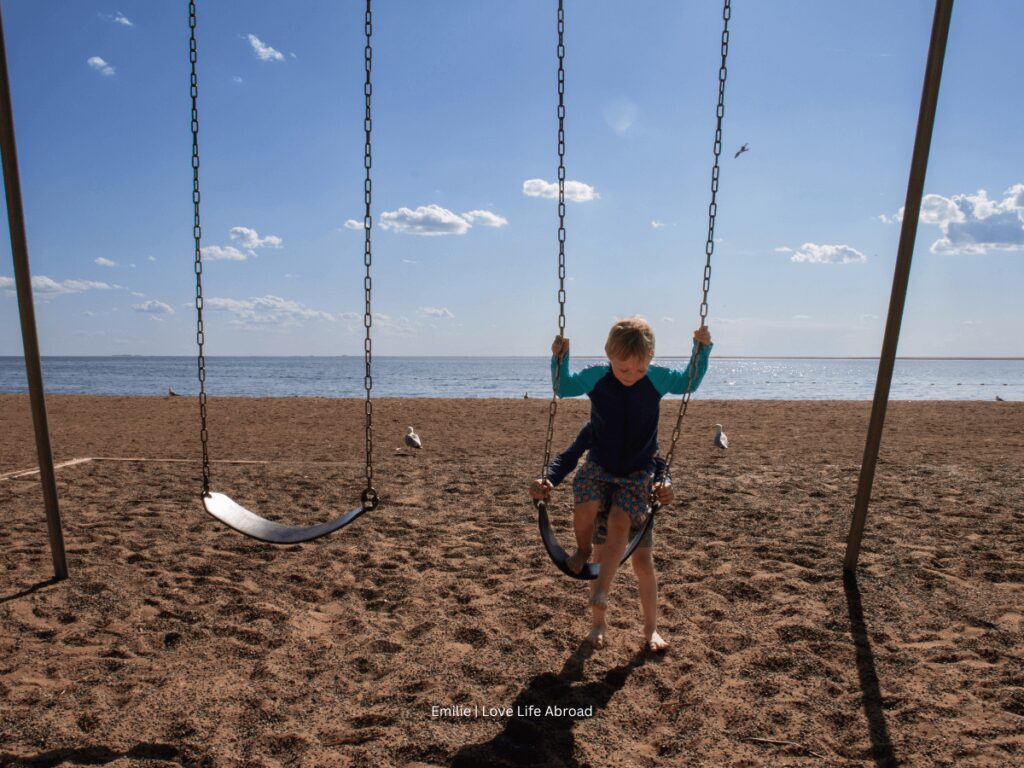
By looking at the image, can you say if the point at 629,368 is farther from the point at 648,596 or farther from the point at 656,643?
the point at 656,643

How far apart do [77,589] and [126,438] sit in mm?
8019

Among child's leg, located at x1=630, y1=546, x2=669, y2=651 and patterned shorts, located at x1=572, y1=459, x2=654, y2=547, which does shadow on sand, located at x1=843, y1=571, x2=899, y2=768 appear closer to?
child's leg, located at x1=630, y1=546, x2=669, y2=651

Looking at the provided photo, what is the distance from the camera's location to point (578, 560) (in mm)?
3393

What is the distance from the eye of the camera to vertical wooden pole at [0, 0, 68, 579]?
4.12 meters

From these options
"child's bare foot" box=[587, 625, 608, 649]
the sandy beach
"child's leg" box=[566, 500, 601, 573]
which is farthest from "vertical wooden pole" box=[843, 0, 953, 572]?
"child's bare foot" box=[587, 625, 608, 649]

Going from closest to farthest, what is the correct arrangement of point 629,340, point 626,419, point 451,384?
point 629,340 → point 626,419 → point 451,384

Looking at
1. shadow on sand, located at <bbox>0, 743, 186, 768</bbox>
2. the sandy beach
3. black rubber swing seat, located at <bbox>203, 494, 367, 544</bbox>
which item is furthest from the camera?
black rubber swing seat, located at <bbox>203, 494, 367, 544</bbox>

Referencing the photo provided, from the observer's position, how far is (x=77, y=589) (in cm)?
438

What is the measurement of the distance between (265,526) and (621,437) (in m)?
2.04

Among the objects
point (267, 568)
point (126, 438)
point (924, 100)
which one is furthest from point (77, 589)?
point (126, 438)

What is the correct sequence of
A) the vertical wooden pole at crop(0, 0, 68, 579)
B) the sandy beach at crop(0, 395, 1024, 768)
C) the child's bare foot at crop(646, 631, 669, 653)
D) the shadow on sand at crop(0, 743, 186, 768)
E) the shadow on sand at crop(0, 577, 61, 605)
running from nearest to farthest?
the shadow on sand at crop(0, 743, 186, 768)
the sandy beach at crop(0, 395, 1024, 768)
the child's bare foot at crop(646, 631, 669, 653)
the vertical wooden pole at crop(0, 0, 68, 579)
the shadow on sand at crop(0, 577, 61, 605)

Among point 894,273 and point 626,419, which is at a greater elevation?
point 894,273

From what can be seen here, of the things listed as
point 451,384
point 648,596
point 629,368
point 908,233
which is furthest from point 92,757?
point 451,384

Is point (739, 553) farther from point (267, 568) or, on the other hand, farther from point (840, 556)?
point (267, 568)
